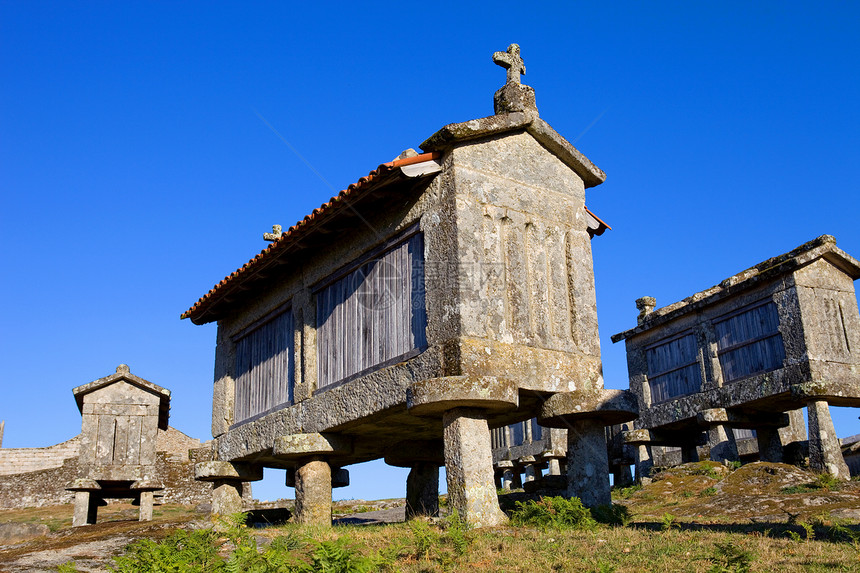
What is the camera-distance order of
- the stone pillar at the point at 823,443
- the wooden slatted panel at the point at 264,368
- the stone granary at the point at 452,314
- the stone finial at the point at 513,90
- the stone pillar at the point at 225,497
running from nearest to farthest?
the stone granary at the point at 452,314
the stone finial at the point at 513,90
the wooden slatted panel at the point at 264,368
the stone pillar at the point at 225,497
the stone pillar at the point at 823,443

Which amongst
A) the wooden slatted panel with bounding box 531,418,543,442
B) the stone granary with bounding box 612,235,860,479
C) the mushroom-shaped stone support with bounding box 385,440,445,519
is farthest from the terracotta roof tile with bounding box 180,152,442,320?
the wooden slatted panel with bounding box 531,418,543,442

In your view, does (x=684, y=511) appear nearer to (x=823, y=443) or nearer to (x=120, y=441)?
(x=823, y=443)

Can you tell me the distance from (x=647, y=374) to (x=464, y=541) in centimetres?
1189

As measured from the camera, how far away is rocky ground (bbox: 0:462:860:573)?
7730 millimetres

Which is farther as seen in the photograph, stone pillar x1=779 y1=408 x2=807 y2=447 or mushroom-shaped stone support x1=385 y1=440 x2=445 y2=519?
stone pillar x1=779 y1=408 x2=807 y2=447

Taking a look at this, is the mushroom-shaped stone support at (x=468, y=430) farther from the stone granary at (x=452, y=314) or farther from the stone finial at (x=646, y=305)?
the stone finial at (x=646, y=305)

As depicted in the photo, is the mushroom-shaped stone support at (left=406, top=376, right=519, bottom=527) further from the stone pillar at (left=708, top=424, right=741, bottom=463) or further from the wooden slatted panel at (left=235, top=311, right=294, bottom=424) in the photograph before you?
the stone pillar at (left=708, top=424, right=741, bottom=463)

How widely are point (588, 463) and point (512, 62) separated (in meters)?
4.70

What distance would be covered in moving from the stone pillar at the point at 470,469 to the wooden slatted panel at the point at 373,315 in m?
1.03

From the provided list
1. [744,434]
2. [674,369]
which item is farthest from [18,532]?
[744,434]

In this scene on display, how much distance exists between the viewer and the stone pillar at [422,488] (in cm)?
1087

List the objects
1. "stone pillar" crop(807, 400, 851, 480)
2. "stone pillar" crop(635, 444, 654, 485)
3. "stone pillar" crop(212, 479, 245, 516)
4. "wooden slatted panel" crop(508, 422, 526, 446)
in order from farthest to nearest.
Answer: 1. "wooden slatted panel" crop(508, 422, 526, 446)
2. "stone pillar" crop(635, 444, 654, 485)
3. "stone pillar" crop(807, 400, 851, 480)
4. "stone pillar" crop(212, 479, 245, 516)

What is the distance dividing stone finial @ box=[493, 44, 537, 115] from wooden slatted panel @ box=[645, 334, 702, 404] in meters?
8.48

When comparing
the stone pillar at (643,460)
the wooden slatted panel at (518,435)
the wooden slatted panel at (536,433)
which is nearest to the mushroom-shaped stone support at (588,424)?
the stone pillar at (643,460)
